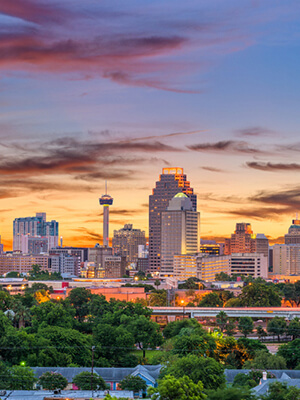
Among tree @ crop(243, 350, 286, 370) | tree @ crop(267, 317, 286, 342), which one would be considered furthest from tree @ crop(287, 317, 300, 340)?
tree @ crop(243, 350, 286, 370)

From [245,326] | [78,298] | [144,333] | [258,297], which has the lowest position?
[245,326]

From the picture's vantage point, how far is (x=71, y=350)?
8406cm

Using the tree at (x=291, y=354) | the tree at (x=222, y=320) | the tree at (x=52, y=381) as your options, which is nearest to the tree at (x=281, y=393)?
the tree at (x=52, y=381)

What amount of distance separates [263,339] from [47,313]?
40216 mm

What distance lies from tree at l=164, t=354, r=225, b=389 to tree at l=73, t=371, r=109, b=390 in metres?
7.14

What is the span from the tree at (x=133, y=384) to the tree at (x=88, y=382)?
6.63 ft

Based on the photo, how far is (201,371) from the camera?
203 ft

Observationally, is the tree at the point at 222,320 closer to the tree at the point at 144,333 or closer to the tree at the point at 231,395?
the tree at the point at 144,333

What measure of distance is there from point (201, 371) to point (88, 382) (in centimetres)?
1196

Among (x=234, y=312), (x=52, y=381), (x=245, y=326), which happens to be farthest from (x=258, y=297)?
(x=52, y=381)

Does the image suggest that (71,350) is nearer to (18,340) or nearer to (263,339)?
(18,340)

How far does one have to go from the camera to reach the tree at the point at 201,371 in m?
61.7

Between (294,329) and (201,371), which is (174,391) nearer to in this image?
(201,371)

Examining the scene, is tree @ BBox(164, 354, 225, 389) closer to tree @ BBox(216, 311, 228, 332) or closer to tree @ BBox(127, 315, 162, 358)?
tree @ BBox(127, 315, 162, 358)
